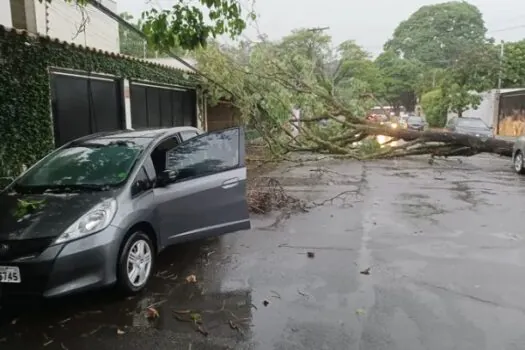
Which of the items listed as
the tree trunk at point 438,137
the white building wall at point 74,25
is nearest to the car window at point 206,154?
the white building wall at point 74,25

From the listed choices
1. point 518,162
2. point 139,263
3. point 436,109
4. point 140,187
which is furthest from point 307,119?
point 436,109

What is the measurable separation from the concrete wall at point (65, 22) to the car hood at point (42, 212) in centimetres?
456

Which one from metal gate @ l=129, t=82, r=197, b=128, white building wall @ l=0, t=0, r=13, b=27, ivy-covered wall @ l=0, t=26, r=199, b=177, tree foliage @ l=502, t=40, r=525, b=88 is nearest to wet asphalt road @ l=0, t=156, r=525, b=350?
ivy-covered wall @ l=0, t=26, r=199, b=177

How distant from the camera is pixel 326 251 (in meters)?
6.02

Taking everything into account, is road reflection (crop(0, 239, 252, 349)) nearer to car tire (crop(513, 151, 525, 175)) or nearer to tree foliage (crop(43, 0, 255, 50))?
tree foliage (crop(43, 0, 255, 50))

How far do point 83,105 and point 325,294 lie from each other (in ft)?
24.7

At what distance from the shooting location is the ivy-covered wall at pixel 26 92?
7.88 metres

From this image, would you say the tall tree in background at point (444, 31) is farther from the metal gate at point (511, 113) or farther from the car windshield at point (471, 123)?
the car windshield at point (471, 123)

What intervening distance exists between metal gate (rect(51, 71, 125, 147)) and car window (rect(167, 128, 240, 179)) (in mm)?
4783

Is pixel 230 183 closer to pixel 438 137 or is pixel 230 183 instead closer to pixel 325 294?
pixel 325 294

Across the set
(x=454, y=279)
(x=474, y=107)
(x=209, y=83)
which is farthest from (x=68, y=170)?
(x=474, y=107)

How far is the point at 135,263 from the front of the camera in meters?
4.62

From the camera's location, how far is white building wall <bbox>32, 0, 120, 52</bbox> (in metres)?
13.4

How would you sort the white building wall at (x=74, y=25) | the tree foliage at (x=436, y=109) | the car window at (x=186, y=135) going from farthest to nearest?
1. the tree foliage at (x=436, y=109)
2. the white building wall at (x=74, y=25)
3. the car window at (x=186, y=135)
